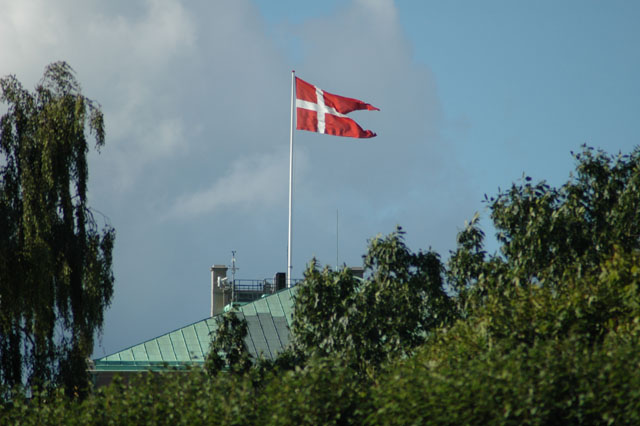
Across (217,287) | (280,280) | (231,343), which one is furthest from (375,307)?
(217,287)

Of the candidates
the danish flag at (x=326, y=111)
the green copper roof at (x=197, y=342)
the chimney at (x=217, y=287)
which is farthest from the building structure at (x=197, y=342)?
the chimney at (x=217, y=287)

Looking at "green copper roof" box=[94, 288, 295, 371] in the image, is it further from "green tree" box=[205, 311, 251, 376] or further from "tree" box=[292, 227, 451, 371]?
"tree" box=[292, 227, 451, 371]

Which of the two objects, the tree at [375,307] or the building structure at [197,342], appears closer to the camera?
the tree at [375,307]

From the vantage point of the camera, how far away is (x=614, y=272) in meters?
15.5

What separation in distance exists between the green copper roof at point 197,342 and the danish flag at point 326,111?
5.83m

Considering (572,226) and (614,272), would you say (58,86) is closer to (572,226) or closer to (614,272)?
(572,226)

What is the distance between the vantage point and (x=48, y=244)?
2203 centimetres

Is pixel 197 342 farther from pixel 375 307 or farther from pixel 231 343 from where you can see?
pixel 375 307

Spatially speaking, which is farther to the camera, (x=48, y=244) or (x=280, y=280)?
(x=280, y=280)

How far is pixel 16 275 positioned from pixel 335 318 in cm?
748

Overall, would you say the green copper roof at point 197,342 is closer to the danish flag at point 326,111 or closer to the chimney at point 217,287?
the danish flag at point 326,111

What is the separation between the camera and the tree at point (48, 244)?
21.5 metres

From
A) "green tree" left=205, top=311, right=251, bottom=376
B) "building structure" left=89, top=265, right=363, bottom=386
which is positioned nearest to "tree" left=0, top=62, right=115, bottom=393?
"green tree" left=205, top=311, right=251, bottom=376

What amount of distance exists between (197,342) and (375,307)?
13.2 metres
